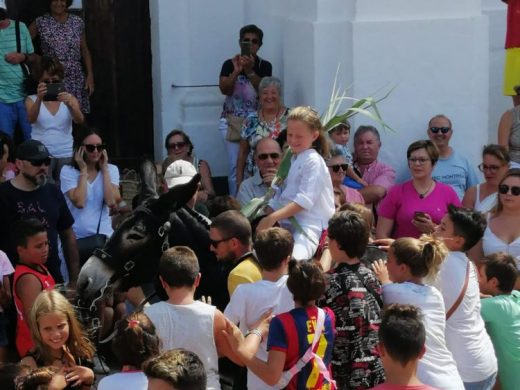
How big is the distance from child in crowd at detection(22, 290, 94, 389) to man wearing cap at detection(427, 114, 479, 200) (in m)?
4.67

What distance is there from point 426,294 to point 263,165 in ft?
11.4

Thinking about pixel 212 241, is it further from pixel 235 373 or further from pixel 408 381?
pixel 408 381

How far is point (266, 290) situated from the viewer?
6391mm

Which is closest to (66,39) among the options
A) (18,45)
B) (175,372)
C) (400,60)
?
(18,45)

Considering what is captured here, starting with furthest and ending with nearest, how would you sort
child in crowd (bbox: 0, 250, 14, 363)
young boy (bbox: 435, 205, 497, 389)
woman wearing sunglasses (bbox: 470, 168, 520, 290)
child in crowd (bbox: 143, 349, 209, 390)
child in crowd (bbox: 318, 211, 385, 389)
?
woman wearing sunglasses (bbox: 470, 168, 520, 290) < child in crowd (bbox: 0, 250, 14, 363) < young boy (bbox: 435, 205, 497, 389) < child in crowd (bbox: 318, 211, 385, 389) < child in crowd (bbox: 143, 349, 209, 390)

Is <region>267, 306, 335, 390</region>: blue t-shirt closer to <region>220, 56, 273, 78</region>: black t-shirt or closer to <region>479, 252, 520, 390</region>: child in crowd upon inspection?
<region>479, 252, 520, 390</region>: child in crowd

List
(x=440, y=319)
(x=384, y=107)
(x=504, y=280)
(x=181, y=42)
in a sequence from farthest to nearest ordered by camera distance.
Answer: (x=181, y=42), (x=384, y=107), (x=504, y=280), (x=440, y=319)

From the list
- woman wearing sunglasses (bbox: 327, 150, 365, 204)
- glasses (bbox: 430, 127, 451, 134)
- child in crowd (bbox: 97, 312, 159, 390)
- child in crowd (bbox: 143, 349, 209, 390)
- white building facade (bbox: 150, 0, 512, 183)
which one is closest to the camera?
child in crowd (bbox: 143, 349, 209, 390)

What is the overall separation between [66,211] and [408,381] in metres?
4.15

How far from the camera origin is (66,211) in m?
8.88

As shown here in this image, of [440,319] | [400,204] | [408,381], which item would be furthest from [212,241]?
[400,204]

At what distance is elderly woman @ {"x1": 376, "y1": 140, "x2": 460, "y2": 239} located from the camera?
373 inches

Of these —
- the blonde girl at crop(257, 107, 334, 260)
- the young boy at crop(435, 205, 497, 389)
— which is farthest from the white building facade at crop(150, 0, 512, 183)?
the young boy at crop(435, 205, 497, 389)

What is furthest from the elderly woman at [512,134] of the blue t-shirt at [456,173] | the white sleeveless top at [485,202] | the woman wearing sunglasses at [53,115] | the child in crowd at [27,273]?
the child in crowd at [27,273]
